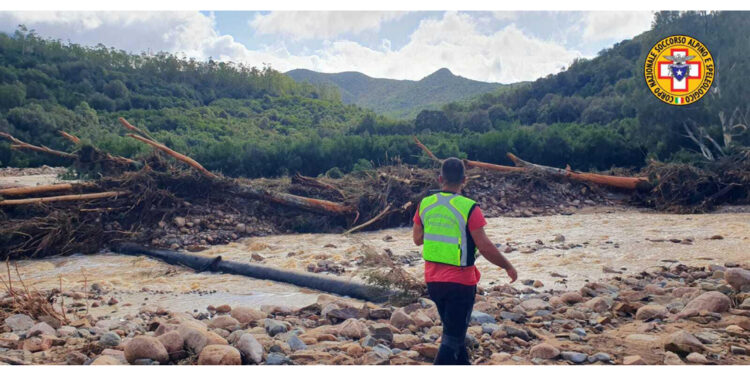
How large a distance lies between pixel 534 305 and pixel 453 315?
2.12m

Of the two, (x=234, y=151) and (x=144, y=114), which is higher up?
(x=144, y=114)

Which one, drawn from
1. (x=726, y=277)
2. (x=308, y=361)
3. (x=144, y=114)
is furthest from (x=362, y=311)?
(x=144, y=114)

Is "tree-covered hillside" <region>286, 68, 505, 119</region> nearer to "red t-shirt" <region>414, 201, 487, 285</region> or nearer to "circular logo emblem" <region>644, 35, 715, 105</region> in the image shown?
"circular logo emblem" <region>644, 35, 715, 105</region>

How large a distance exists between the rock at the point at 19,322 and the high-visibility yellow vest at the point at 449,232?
10.9 ft

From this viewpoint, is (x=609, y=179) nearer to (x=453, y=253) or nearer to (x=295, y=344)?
(x=295, y=344)

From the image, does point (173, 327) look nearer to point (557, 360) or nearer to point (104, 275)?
point (557, 360)

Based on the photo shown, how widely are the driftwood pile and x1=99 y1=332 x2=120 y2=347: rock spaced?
562cm

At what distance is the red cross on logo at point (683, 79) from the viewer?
710cm

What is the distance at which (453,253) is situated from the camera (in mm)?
2941

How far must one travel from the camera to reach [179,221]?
10008mm

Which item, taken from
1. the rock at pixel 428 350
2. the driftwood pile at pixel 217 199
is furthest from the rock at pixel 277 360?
the driftwood pile at pixel 217 199

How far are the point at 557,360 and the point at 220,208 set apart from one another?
28.0 feet

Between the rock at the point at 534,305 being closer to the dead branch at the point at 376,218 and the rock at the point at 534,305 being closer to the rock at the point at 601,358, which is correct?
the rock at the point at 601,358

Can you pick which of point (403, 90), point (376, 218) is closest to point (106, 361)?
point (376, 218)
